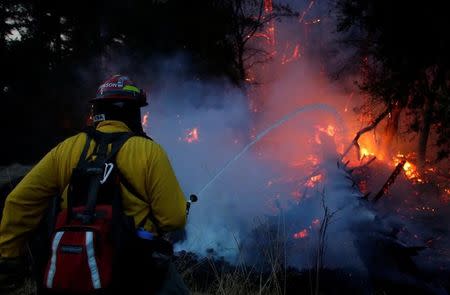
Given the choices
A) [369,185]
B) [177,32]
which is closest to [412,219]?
[369,185]

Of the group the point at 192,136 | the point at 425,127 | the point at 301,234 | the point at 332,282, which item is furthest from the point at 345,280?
the point at 192,136

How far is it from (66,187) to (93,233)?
1.61ft

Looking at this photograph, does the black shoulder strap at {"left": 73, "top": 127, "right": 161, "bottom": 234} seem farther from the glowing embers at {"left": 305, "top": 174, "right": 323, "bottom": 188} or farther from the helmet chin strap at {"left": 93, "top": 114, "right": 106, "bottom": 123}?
the glowing embers at {"left": 305, "top": 174, "right": 323, "bottom": 188}

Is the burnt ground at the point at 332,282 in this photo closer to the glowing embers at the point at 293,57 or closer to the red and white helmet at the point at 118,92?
the red and white helmet at the point at 118,92

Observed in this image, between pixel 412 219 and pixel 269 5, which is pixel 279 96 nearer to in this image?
pixel 269 5

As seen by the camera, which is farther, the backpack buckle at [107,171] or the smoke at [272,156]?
the smoke at [272,156]

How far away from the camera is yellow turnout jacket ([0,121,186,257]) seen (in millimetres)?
2367

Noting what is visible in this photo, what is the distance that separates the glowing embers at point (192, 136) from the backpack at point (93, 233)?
37.5 feet

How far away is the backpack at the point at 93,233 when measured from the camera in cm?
209

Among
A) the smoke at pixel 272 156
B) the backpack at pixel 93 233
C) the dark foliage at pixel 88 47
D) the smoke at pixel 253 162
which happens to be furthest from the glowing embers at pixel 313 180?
the dark foliage at pixel 88 47

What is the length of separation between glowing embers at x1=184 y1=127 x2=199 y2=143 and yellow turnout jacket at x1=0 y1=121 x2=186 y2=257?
37.0ft

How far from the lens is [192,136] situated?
1402cm

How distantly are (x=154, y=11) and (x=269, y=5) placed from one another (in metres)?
7.22

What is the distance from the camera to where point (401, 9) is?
888cm
